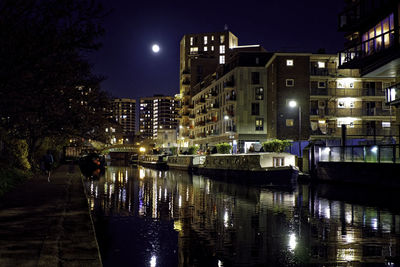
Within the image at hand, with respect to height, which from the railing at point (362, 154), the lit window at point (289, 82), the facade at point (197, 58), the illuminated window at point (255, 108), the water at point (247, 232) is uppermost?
the facade at point (197, 58)

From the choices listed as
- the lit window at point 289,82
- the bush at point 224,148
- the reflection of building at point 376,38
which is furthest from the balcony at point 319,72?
the reflection of building at point 376,38

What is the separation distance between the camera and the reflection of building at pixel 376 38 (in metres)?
33.3

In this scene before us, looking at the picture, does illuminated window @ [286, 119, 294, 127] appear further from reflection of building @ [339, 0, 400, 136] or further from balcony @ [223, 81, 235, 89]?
reflection of building @ [339, 0, 400, 136]

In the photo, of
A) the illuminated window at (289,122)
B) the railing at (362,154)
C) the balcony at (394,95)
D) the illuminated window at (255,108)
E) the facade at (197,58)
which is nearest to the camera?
the railing at (362,154)

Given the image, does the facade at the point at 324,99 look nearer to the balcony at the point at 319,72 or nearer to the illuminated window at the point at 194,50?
the balcony at the point at 319,72

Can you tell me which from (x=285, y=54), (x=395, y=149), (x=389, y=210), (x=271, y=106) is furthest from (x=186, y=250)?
(x=271, y=106)

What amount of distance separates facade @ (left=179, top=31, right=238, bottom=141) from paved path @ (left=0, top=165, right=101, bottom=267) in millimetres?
106580

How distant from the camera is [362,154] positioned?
1256 inches

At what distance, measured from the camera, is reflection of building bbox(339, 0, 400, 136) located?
33.3m

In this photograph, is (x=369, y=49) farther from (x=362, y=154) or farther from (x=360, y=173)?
(x=360, y=173)

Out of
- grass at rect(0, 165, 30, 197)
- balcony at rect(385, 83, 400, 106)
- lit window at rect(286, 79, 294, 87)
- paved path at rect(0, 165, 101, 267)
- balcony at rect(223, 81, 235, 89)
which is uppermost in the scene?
balcony at rect(223, 81, 235, 89)

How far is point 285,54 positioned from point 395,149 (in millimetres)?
37584

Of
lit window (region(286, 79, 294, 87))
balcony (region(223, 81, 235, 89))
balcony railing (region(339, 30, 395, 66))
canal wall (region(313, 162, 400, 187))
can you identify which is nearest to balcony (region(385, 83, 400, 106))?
balcony railing (region(339, 30, 395, 66))

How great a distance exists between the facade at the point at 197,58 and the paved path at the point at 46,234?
10658 cm
